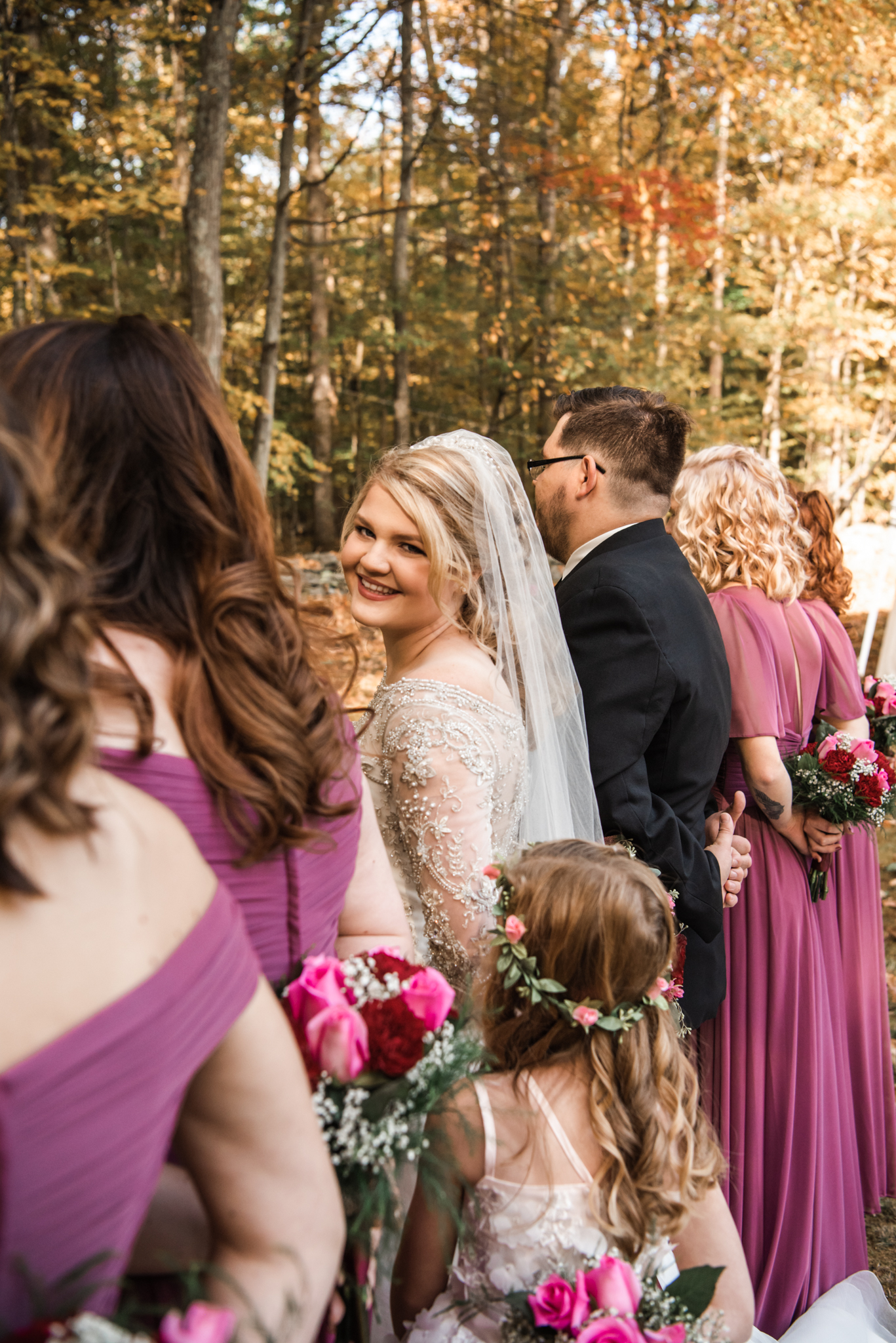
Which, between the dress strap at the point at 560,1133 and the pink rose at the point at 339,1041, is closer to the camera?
the pink rose at the point at 339,1041

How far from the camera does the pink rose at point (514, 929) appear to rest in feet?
6.20

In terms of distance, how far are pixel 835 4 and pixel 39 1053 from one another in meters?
11.9

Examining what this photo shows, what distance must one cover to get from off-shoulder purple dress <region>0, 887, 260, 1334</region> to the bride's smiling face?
5.52ft

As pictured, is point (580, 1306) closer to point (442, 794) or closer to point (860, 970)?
point (442, 794)

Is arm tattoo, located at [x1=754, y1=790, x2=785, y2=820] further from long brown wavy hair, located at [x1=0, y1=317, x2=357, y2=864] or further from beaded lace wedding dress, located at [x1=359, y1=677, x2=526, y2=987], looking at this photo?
long brown wavy hair, located at [x1=0, y1=317, x2=357, y2=864]

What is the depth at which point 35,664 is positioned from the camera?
0.88m

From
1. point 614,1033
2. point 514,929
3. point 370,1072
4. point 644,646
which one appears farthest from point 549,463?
point 370,1072

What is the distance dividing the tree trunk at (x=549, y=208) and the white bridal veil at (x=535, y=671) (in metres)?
10.4

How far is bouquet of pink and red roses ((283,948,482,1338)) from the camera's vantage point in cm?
133

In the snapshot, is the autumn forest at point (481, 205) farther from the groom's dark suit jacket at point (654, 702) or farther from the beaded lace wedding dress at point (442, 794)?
the beaded lace wedding dress at point (442, 794)

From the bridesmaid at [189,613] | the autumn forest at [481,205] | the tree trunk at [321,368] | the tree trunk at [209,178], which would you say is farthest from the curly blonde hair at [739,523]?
the tree trunk at [321,368]

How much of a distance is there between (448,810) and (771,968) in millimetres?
1904

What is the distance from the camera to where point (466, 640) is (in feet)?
8.95

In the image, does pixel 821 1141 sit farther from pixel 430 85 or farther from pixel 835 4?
pixel 430 85
